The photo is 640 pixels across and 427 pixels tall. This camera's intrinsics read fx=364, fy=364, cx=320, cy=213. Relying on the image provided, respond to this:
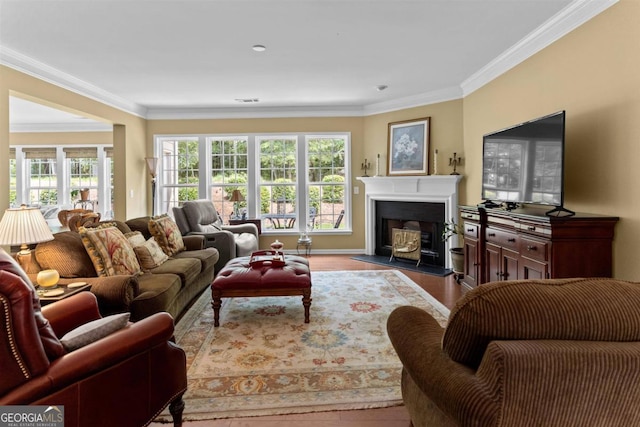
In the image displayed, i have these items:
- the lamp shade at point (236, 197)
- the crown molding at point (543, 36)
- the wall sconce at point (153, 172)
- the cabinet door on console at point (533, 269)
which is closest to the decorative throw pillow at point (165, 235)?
the lamp shade at point (236, 197)

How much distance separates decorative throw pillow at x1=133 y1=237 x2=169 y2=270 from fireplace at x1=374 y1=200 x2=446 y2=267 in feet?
12.3

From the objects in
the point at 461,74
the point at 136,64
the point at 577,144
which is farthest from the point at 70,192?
the point at 577,144

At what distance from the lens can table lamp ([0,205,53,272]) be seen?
2344 mm

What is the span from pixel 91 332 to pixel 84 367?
0.21 m

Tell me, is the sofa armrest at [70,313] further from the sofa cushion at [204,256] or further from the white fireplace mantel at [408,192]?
the white fireplace mantel at [408,192]

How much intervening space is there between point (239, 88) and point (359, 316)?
3.61m

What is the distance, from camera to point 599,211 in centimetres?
278

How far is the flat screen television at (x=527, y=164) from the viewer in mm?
2732

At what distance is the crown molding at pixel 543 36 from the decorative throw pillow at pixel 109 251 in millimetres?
4078

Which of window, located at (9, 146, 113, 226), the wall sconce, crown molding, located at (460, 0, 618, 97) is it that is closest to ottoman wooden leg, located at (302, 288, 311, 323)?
crown molding, located at (460, 0, 618, 97)

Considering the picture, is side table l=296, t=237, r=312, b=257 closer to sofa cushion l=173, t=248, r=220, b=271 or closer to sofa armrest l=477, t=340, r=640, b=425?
sofa cushion l=173, t=248, r=220, b=271

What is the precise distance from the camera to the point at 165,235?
4.04 m

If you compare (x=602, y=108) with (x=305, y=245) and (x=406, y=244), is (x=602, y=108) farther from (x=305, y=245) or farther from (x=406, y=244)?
(x=305, y=245)

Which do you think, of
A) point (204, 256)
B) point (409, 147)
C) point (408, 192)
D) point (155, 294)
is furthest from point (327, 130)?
A: point (155, 294)
